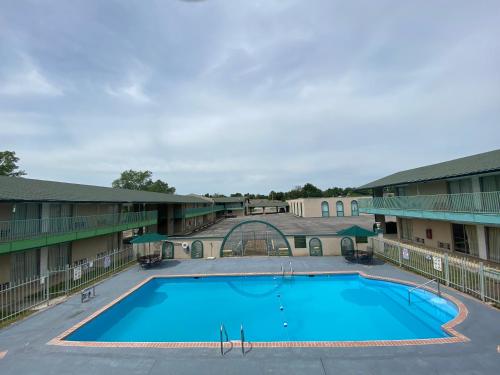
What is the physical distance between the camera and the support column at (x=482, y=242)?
54.9ft

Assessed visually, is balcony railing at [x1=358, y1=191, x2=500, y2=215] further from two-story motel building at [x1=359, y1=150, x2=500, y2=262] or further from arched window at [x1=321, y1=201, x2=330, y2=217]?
arched window at [x1=321, y1=201, x2=330, y2=217]

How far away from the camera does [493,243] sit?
646 inches

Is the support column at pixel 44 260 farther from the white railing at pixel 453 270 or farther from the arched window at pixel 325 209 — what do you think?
the arched window at pixel 325 209

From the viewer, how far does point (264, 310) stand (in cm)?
1298

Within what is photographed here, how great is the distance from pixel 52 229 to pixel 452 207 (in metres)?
25.3

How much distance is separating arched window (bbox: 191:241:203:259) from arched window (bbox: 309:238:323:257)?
9.27 m

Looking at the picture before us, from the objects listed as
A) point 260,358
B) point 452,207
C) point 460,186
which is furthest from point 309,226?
point 260,358

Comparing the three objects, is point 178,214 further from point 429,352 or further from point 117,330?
point 429,352

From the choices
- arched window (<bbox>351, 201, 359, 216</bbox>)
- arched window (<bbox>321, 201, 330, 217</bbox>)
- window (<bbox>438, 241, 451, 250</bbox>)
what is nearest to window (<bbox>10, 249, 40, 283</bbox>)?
window (<bbox>438, 241, 451, 250</bbox>)

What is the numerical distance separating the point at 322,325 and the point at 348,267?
7639mm

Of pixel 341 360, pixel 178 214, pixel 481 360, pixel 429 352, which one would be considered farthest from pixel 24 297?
pixel 178 214

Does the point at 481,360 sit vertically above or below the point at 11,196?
below

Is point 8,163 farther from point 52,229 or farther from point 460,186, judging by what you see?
point 460,186

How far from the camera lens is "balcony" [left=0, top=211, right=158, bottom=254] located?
13196 mm
